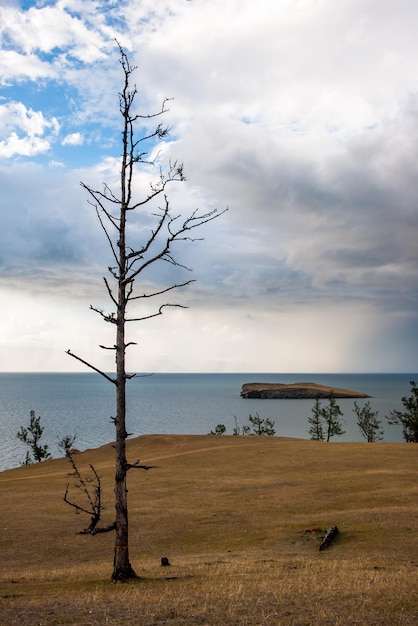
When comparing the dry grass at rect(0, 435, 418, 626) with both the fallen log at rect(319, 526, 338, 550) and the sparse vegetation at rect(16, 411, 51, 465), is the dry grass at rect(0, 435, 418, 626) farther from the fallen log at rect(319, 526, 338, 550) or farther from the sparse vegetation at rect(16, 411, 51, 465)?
the sparse vegetation at rect(16, 411, 51, 465)

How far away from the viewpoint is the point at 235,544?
1010 inches

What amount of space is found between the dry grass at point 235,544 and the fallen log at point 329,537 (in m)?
0.29

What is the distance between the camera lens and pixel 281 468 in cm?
4491

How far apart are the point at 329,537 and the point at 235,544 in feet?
14.8

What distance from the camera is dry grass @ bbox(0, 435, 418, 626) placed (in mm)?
13727

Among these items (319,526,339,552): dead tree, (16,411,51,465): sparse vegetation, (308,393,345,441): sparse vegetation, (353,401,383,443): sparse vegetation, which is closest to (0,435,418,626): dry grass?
(319,526,339,552): dead tree

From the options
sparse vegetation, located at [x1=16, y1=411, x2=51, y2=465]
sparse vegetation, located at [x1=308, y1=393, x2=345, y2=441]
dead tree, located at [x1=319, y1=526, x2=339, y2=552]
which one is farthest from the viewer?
sparse vegetation, located at [x1=308, y1=393, x2=345, y2=441]

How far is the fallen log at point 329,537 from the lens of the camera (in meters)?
23.6

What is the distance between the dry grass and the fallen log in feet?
0.96

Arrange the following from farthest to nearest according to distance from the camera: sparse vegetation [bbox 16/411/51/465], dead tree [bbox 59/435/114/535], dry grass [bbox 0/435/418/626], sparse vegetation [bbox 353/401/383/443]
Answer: sparse vegetation [bbox 353/401/383/443]
sparse vegetation [bbox 16/411/51/465]
dead tree [bbox 59/435/114/535]
dry grass [bbox 0/435/418/626]

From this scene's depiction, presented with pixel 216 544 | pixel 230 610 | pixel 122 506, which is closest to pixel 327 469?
pixel 216 544

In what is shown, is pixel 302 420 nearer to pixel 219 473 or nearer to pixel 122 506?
pixel 219 473

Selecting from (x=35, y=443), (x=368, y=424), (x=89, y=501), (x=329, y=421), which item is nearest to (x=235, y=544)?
(x=89, y=501)

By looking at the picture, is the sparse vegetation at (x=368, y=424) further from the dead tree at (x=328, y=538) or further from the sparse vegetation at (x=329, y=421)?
the dead tree at (x=328, y=538)
